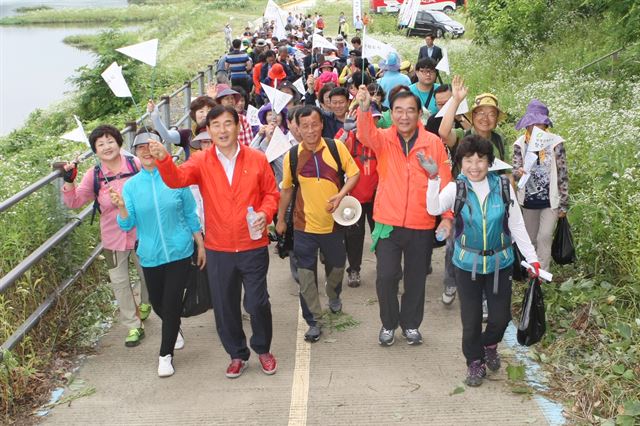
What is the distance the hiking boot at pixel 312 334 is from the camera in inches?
221

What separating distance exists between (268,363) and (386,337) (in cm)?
97

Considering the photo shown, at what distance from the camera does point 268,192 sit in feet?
16.1

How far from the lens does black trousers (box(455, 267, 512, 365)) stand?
4.66 m

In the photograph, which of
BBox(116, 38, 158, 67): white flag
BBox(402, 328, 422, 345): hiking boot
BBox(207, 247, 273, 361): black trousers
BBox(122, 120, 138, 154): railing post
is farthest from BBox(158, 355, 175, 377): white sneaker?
BBox(122, 120, 138, 154): railing post

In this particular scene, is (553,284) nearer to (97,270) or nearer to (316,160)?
(316,160)

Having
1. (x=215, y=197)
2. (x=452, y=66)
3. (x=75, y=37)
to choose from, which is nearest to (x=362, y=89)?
(x=215, y=197)

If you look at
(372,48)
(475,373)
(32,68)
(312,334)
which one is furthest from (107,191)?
(32,68)

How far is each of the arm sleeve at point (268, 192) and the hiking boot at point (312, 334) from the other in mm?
1208

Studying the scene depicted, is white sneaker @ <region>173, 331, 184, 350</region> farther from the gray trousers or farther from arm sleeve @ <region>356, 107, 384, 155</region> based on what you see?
arm sleeve @ <region>356, 107, 384, 155</region>

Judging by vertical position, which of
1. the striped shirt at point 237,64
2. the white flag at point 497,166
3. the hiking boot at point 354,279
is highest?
the white flag at point 497,166

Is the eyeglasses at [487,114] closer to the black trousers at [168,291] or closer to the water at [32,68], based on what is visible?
the black trousers at [168,291]

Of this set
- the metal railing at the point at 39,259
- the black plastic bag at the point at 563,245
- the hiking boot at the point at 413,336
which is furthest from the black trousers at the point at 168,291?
the black plastic bag at the point at 563,245

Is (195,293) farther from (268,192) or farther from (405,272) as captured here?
(405,272)

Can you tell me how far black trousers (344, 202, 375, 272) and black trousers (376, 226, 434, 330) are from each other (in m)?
1.12
